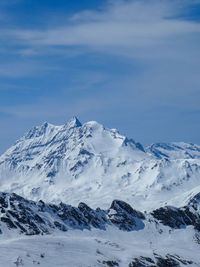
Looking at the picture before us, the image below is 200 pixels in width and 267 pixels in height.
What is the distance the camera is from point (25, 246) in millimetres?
164125

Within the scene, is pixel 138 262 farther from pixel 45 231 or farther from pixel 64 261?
pixel 45 231

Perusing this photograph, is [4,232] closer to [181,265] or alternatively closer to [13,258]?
[13,258]

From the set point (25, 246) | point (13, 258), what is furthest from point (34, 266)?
point (25, 246)

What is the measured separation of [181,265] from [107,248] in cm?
2750

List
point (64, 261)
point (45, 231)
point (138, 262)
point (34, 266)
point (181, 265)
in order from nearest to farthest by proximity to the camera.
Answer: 1. point (34, 266)
2. point (64, 261)
3. point (138, 262)
4. point (181, 265)
5. point (45, 231)

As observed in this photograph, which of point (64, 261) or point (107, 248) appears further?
point (107, 248)

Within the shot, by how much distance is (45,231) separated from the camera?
650 feet

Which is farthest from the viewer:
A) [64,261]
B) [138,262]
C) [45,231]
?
[45,231]

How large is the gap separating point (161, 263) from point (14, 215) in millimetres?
60103

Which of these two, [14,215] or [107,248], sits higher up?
[14,215]

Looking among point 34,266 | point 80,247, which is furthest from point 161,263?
point 34,266

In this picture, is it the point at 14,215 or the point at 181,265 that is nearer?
the point at 181,265

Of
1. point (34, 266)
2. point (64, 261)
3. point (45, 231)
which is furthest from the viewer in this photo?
point (45, 231)

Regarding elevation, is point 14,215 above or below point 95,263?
above
